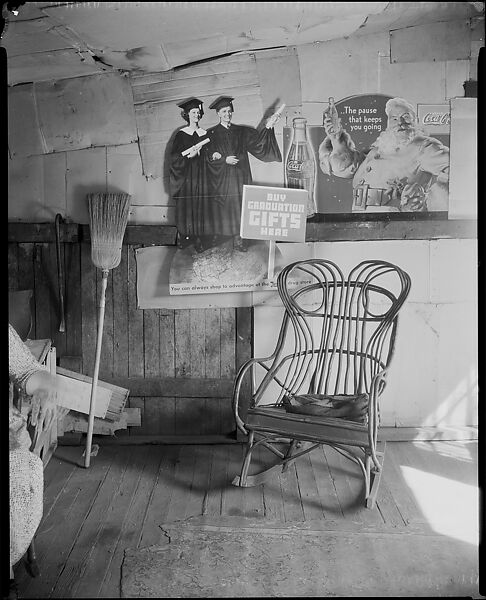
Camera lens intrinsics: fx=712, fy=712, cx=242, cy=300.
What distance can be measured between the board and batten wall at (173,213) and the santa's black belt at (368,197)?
0.19 metres

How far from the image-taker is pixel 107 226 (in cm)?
407

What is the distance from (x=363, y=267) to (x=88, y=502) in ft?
6.78

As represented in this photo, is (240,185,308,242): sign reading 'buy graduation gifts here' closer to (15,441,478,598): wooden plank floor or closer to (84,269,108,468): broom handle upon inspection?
(84,269,108,468): broom handle

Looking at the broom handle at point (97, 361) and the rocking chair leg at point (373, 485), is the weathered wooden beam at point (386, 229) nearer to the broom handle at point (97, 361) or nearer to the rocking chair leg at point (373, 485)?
the broom handle at point (97, 361)

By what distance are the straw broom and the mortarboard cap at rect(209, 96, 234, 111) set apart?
745 millimetres

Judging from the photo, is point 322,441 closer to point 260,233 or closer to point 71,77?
→ point 260,233

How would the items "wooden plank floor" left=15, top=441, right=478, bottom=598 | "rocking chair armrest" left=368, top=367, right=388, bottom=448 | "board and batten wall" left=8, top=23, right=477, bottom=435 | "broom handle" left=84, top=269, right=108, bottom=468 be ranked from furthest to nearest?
"board and batten wall" left=8, top=23, right=477, bottom=435
"broom handle" left=84, top=269, right=108, bottom=468
"rocking chair armrest" left=368, top=367, right=388, bottom=448
"wooden plank floor" left=15, top=441, right=478, bottom=598

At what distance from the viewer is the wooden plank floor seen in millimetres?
2932

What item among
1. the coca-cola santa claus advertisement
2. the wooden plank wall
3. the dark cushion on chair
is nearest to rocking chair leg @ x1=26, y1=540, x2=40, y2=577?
the dark cushion on chair

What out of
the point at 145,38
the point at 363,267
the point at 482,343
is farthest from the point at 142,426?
the point at 482,343

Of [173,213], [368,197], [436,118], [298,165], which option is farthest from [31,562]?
[436,118]

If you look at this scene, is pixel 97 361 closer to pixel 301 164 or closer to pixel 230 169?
pixel 230 169

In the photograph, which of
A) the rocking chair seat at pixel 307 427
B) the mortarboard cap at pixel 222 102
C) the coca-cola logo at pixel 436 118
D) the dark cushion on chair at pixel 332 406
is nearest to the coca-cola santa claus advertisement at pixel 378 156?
the coca-cola logo at pixel 436 118

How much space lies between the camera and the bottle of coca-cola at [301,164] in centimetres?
419
